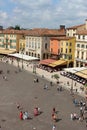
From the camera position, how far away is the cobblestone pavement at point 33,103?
36.8m

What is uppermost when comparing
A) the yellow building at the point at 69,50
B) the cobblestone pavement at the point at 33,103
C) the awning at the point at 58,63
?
the yellow building at the point at 69,50

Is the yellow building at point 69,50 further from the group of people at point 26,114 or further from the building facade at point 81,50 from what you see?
the group of people at point 26,114

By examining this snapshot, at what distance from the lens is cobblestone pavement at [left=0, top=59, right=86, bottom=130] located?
36.8 meters

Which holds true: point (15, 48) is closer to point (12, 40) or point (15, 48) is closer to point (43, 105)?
point (12, 40)

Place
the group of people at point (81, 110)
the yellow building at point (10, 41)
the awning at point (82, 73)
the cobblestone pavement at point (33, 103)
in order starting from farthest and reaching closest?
the yellow building at point (10, 41) → the awning at point (82, 73) → the group of people at point (81, 110) → the cobblestone pavement at point (33, 103)

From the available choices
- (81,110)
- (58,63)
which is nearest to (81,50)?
(58,63)

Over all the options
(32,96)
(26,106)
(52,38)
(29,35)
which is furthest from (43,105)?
(29,35)

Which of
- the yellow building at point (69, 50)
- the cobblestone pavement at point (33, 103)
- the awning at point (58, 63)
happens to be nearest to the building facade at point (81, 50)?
the yellow building at point (69, 50)

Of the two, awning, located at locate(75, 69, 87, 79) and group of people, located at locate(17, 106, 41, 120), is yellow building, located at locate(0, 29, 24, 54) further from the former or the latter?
group of people, located at locate(17, 106, 41, 120)

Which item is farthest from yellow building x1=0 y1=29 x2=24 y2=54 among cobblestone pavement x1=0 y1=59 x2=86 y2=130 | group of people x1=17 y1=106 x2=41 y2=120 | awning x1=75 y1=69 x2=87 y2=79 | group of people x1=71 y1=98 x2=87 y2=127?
group of people x1=17 y1=106 x2=41 y2=120

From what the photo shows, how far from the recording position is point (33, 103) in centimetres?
4619

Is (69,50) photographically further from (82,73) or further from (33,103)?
(33,103)

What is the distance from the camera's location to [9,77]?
6950 cm

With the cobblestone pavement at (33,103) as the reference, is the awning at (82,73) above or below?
above
